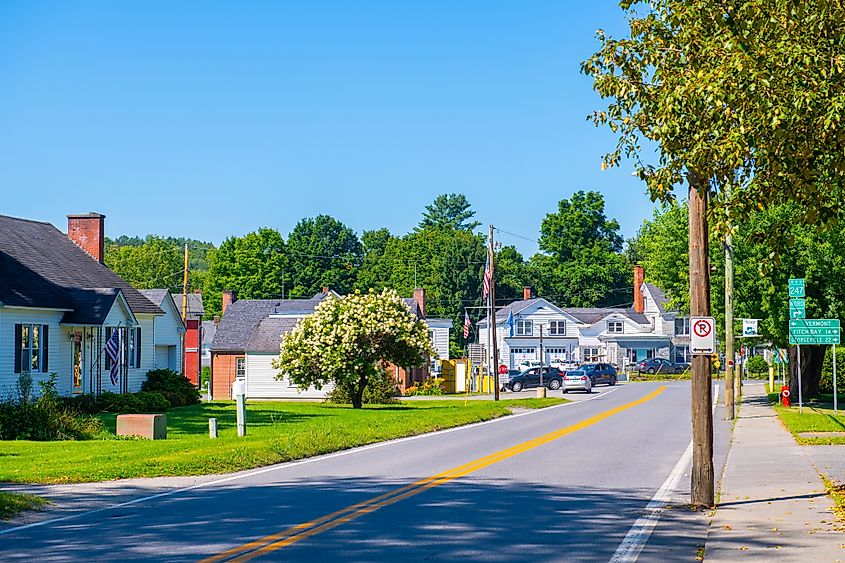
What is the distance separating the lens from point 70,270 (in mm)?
42219

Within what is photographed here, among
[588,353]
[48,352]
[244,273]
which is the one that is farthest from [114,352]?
[244,273]

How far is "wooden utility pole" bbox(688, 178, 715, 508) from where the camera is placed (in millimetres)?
14570

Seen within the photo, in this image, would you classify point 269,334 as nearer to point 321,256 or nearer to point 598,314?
point 598,314

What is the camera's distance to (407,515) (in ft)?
44.8

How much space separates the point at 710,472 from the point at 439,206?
497 feet

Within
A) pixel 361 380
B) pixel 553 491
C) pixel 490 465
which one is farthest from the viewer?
pixel 361 380

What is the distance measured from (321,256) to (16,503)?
119 meters

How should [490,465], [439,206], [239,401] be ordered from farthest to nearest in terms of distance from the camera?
[439,206]
[239,401]
[490,465]

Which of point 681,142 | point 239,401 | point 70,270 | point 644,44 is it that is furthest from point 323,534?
point 70,270

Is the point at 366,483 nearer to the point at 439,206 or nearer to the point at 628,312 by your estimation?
the point at 628,312

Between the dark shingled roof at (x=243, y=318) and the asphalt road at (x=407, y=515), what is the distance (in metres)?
41.6

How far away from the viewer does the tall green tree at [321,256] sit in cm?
12912

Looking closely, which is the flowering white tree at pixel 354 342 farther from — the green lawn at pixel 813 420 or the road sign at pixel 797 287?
the road sign at pixel 797 287

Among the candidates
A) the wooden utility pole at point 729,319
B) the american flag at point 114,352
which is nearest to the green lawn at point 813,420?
the wooden utility pole at point 729,319
